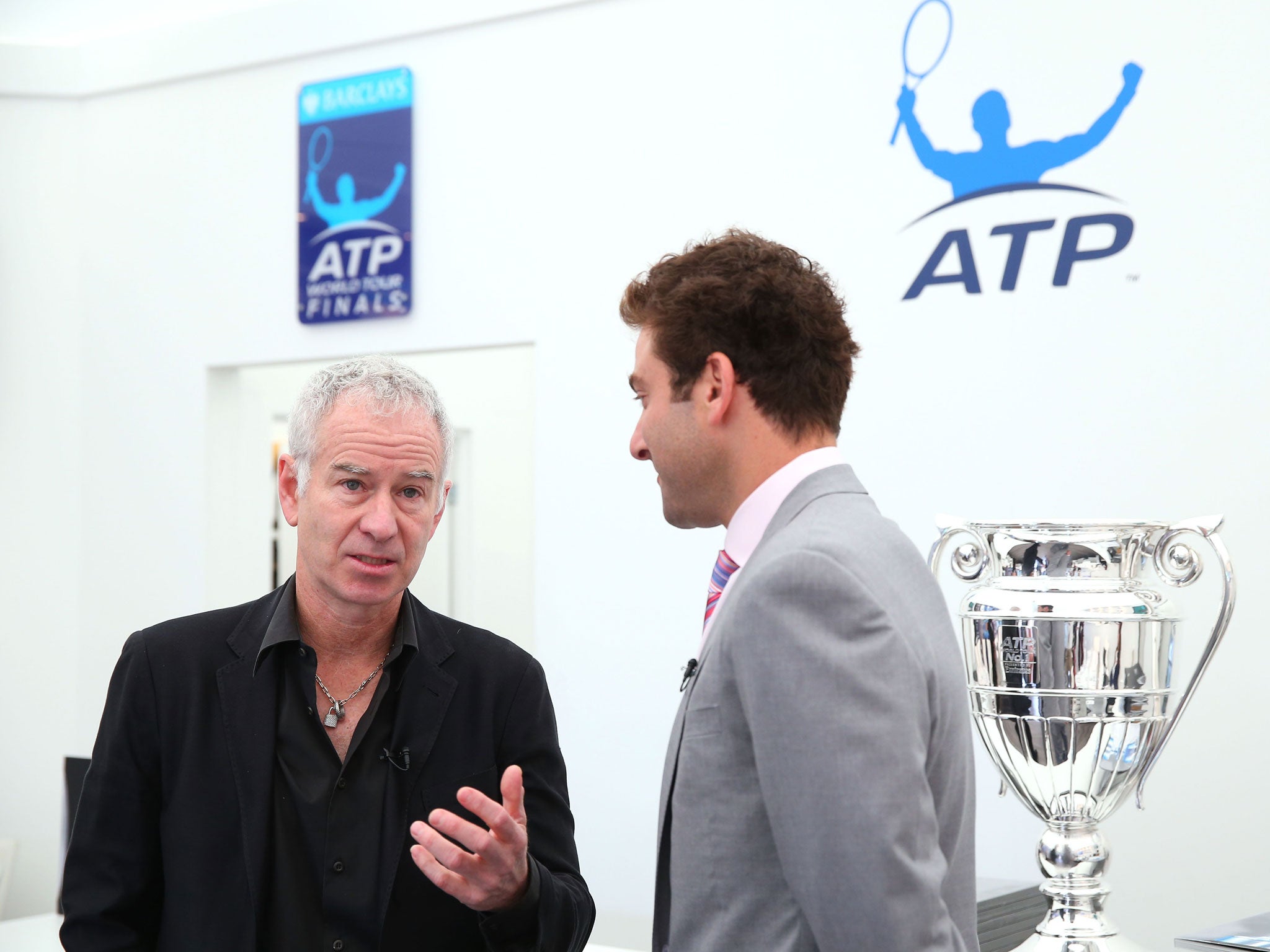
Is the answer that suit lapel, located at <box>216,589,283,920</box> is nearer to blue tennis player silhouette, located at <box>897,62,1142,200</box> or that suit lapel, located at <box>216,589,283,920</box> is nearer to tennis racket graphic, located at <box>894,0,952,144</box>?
blue tennis player silhouette, located at <box>897,62,1142,200</box>

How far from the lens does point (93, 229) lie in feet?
18.7

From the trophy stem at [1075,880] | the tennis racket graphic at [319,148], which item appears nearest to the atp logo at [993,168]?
the trophy stem at [1075,880]

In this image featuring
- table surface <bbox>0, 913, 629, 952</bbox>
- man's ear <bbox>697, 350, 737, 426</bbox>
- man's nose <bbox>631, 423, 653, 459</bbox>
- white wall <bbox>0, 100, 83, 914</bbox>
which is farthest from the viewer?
white wall <bbox>0, 100, 83, 914</bbox>

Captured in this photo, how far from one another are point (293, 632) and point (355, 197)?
3.52 m

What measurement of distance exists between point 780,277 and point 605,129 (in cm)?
314

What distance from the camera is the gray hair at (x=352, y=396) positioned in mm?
1917

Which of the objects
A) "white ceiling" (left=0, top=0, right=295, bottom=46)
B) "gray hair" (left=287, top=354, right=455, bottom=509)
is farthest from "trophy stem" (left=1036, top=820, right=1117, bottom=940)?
"white ceiling" (left=0, top=0, right=295, bottom=46)

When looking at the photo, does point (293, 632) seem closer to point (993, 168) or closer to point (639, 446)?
point (639, 446)

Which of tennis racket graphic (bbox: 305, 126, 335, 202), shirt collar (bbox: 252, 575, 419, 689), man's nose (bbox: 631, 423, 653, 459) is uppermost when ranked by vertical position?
tennis racket graphic (bbox: 305, 126, 335, 202)

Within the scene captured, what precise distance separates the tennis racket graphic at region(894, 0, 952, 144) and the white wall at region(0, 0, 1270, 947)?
0.04m

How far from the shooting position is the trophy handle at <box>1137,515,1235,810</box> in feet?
6.78

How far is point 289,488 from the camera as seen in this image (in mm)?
1998

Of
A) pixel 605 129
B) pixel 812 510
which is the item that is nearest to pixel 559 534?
pixel 605 129

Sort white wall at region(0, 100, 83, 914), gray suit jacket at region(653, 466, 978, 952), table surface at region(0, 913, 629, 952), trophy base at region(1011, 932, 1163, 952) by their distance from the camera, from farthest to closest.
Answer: white wall at region(0, 100, 83, 914) < table surface at region(0, 913, 629, 952) < trophy base at region(1011, 932, 1163, 952) < gray suit jacket at region(653, 466, 978, 952)
